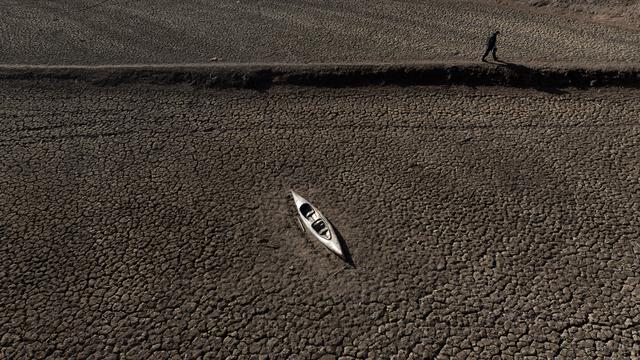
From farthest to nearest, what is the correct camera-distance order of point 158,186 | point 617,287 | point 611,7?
point 611,7
point 158,186
point 617,287

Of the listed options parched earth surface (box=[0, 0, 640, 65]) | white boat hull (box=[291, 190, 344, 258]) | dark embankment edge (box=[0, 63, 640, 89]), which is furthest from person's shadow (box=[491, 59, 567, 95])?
white boat hull (box=[291, 190, 344, 258])

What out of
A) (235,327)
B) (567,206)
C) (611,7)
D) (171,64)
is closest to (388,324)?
(235,327)

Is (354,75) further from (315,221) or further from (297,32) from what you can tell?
(315,221)

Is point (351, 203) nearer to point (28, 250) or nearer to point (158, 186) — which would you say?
point (158, 186)

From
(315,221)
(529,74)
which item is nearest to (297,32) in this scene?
(529,74)

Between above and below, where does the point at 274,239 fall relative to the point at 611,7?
below

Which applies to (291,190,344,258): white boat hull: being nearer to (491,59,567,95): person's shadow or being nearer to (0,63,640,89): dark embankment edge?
(0,63,640,89): dark embankment edge
